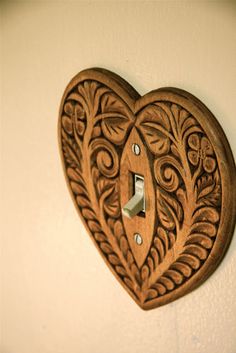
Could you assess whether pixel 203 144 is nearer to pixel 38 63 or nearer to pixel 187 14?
pixel 187 14

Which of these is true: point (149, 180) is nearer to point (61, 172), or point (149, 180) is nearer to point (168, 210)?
point (168, 210)

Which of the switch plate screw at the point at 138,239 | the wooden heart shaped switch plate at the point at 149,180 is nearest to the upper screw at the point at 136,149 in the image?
the wooden heart shaped switch plate at the point at 149,180

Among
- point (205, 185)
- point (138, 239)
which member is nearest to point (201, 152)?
point (205, 185)

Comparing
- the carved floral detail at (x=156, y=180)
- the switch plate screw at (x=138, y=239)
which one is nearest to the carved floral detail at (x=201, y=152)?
the carved floral detail at (x=156, y=180)

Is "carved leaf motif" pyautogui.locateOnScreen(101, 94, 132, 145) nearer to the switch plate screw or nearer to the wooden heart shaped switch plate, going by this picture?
the wooden heart shaped switch plate

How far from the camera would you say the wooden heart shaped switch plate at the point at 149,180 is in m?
0.61

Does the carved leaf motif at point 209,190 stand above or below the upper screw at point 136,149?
below

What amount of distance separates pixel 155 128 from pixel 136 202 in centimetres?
10

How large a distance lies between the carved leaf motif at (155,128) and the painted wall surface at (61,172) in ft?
0.12

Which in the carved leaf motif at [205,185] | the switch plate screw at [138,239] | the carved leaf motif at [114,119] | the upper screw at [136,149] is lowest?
the switch plate screw at [138,239]

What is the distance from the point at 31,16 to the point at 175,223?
1.19 feet

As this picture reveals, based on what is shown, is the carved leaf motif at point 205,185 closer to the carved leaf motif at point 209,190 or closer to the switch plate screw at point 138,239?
the carved leaf motif at point 209,190

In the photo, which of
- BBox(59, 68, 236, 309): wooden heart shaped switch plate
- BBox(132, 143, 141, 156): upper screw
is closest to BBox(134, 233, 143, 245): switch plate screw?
BBox(59, 68, 236, 309): wooden heart shaped switch plate

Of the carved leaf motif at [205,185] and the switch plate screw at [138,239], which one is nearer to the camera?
the carved leaf motif at [205,185]
